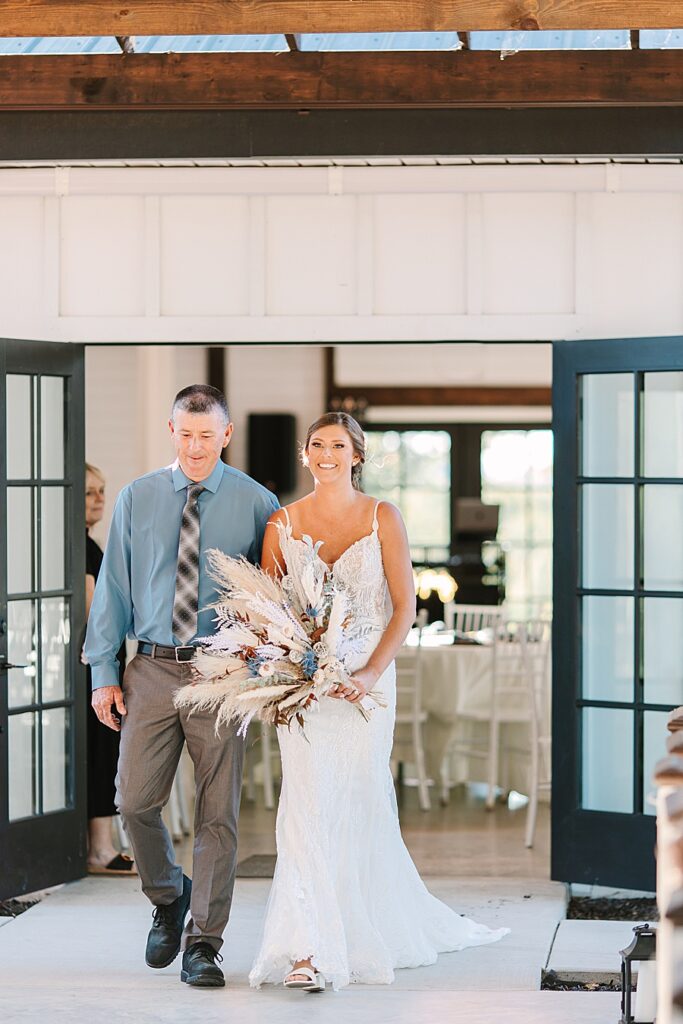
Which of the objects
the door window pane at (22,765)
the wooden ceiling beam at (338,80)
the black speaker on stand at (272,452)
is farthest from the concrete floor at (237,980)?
the black speaker on stand at (272,452)

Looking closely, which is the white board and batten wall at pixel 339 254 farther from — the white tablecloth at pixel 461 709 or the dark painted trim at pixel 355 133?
the white tablecloth at pixel 461 709

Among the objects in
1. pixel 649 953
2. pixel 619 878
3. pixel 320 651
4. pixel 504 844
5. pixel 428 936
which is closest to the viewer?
pixel 649 953

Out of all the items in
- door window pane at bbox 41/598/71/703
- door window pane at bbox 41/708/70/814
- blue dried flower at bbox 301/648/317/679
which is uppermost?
blue dried flower at bbox 301/648/317/679

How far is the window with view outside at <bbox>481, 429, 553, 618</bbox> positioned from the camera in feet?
48.0

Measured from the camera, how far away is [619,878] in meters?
5.51

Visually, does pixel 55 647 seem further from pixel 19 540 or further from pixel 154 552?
pixel 154 552

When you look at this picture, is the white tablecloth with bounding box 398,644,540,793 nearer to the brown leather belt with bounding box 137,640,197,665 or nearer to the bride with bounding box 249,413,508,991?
the bride with bounding box 249,413,508,991

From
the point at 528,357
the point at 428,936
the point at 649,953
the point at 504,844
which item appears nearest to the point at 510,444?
the point at 528,357

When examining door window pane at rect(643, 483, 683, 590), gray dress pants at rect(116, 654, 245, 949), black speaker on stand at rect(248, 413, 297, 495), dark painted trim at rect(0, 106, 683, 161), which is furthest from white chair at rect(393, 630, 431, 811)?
black speaker on stand at rect(248, 413, 297, 495)

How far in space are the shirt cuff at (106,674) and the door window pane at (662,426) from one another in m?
2.31

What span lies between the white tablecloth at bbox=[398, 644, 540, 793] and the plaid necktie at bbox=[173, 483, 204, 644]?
3.70 meters

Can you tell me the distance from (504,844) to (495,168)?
126 inches

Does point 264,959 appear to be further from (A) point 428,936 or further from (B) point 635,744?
(B) point 635,744

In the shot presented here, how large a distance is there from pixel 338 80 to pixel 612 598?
90.0 inches
